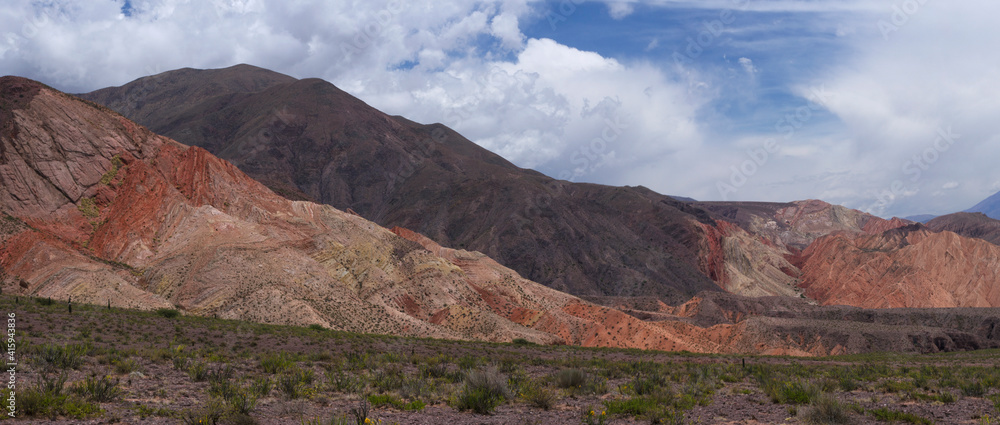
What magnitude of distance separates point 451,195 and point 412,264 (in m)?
65.1

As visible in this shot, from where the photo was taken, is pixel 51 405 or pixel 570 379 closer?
pixel 51 405

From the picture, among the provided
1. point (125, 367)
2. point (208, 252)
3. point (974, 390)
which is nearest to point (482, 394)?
point (125, 367)

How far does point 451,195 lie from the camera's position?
399 ft

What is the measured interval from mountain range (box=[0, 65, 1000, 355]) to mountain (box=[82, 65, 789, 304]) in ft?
2.12

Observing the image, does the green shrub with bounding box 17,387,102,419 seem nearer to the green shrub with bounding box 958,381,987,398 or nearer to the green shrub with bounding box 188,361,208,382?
the green shrub with bounding box 188,361,208,382

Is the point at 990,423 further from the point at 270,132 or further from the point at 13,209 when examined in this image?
the point at 270,132

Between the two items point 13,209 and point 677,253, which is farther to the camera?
point 677,253

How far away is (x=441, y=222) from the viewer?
113 meters

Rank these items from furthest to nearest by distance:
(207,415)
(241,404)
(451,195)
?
(451,195) < (241,404) < (207,415)

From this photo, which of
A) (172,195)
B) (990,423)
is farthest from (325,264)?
(990,423)

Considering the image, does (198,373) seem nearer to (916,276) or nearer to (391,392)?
(391,392)

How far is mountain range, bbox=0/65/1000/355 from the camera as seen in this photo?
140 feet

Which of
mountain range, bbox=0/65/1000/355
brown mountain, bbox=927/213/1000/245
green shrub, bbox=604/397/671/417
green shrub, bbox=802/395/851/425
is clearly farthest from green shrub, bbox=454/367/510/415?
brown mountain, bbox=927/213/1000/245

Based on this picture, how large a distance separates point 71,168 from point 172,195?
8.64 meters
